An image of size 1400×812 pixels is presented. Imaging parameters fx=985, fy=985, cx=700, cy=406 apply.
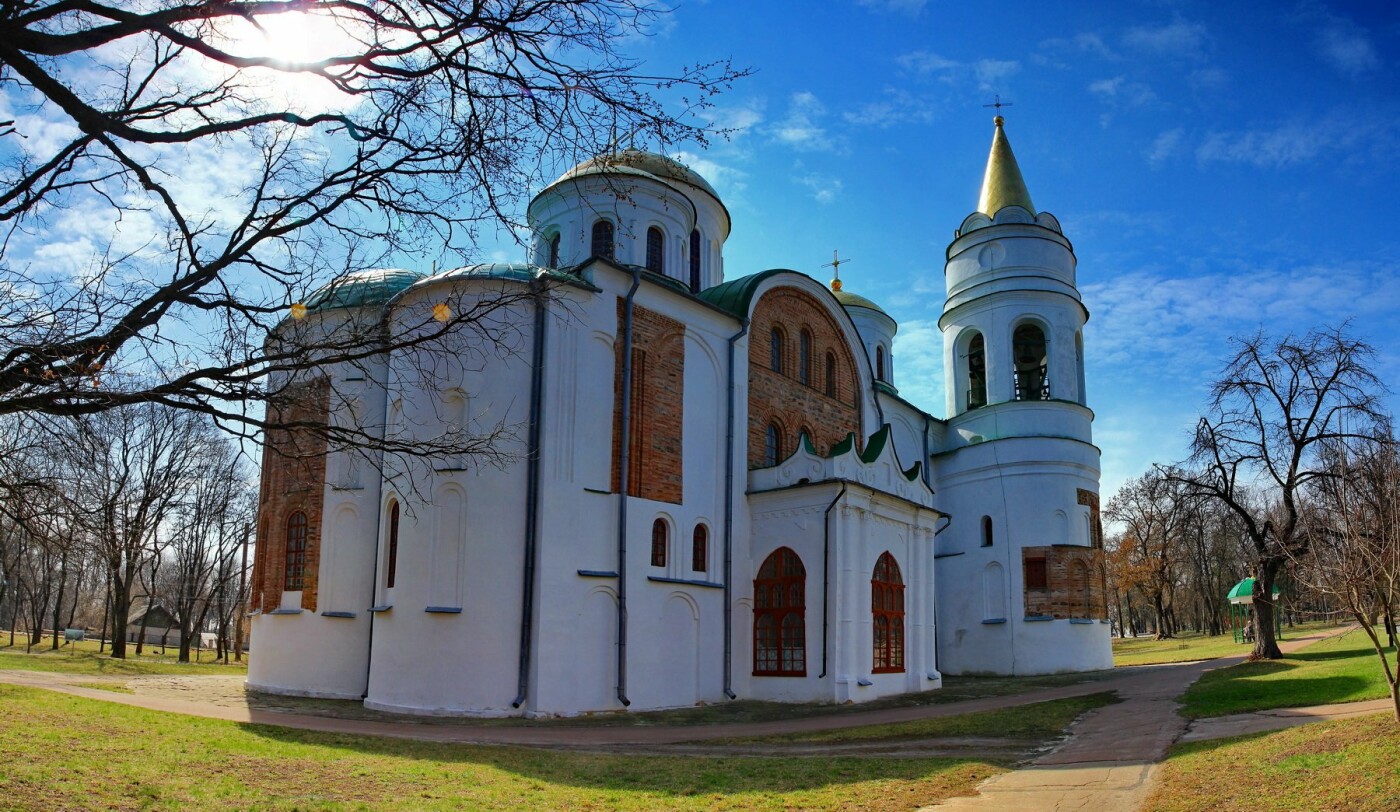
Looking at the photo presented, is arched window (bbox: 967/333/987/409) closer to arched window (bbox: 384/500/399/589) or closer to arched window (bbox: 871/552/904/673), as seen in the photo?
arched window (bbox: 871/552/904/673)

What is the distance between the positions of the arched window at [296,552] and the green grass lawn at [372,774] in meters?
9.11

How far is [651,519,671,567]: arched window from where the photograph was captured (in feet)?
64.8

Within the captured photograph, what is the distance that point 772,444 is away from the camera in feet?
77.7

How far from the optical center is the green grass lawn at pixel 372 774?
817cm

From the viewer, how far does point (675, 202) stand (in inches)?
952

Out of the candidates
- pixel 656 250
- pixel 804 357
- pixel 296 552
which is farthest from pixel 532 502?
pixel 804 357

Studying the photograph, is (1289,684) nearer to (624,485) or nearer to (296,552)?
(624,485)

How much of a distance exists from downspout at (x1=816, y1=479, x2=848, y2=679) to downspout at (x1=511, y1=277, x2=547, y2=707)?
635 cm

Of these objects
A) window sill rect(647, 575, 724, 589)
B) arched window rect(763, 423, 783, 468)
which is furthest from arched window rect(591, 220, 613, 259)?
window sill rect(647, 575, 724, 589)

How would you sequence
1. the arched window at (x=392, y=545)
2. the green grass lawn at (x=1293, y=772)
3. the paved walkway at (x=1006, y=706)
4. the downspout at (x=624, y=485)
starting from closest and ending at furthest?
1. the green grass lawn at (x=1293, y=772)
2. the paved walkway at (x=1006, y=706)
3. the downspout at (x=624, y=485)
4. the arched window at (x=392, y=545)

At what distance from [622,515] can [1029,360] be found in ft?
64.2

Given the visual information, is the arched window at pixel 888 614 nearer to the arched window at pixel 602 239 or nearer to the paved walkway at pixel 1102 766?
the paved walkway at pixel 1102 766

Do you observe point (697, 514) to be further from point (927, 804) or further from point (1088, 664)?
point (1088, 664)

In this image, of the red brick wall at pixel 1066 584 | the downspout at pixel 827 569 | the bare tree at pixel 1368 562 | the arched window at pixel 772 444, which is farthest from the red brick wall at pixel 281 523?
the red brick wall at pixel 1066 584
